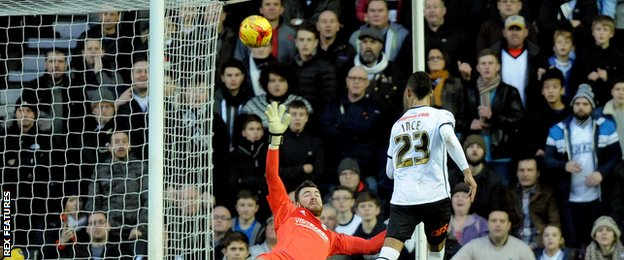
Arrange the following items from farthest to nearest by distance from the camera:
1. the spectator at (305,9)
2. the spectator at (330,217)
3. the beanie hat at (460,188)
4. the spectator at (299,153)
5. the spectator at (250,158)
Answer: the spectator at (305,9), the spectator at (250,158), the spectator at (299,153), the spectator at (330,217), the beanie hat at (460,188)

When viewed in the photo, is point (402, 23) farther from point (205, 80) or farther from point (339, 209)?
point (205, 80)

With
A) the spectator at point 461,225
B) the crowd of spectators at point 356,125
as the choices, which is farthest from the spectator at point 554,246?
the spectator at point 461,225

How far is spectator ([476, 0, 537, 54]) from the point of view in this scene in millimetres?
15227

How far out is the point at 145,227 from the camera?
50.6 feet

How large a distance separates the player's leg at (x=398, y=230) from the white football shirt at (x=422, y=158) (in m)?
0.08

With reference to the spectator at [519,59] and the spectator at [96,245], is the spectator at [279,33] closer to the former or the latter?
the spectator at [519,59]

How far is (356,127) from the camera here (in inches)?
597

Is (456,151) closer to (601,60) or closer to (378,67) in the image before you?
(601,60)

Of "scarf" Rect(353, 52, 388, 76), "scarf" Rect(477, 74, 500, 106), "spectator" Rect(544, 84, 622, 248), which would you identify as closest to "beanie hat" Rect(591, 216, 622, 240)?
"spectator" Rect(544, 84, 622, 248)

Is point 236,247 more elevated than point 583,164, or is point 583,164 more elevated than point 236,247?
point 583,164

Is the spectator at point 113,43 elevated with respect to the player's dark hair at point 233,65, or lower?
elevated

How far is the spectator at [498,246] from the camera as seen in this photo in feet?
46.6

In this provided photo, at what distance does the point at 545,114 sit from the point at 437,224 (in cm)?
437

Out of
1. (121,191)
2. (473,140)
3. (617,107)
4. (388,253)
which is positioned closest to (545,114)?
(617,107)
